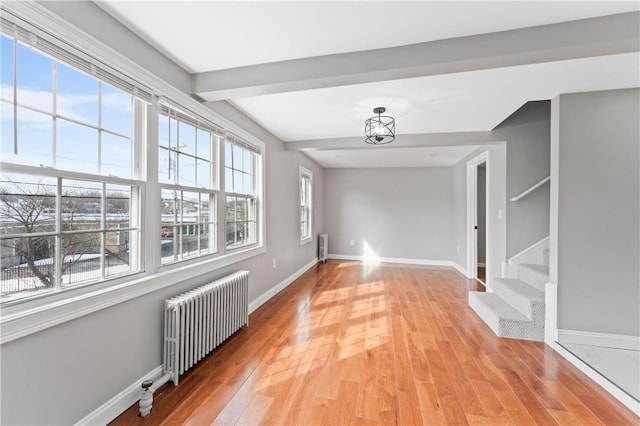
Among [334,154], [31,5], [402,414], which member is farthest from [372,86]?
[334,154]

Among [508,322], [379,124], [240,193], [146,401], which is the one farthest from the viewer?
[240,193]

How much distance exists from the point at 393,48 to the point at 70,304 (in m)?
2.45

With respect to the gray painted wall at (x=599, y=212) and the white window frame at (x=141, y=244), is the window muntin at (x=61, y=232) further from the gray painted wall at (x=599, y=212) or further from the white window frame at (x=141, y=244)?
the gray painted wall at (x=599, y=212)

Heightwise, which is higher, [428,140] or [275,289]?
[428,140]

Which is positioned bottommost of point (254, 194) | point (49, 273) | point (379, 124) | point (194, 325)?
point (194, 325)

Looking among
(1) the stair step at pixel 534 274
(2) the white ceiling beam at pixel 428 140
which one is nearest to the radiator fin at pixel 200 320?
(2) the white ceiling beam at pixel 428 140

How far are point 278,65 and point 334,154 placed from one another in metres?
3.21

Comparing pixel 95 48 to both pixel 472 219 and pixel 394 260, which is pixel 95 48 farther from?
pixel 394 260

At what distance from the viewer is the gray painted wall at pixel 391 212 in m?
6.18

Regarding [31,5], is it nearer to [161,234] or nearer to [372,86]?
[161,234]

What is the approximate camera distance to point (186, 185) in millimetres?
2242

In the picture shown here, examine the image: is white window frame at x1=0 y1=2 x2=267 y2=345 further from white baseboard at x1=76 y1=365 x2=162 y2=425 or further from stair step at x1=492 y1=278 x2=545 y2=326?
stair step at x1=492 y1=278 x2=545 y2=326

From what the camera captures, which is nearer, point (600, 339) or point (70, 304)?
point (70, 304)

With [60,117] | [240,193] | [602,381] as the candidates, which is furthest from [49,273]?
[602,381]
